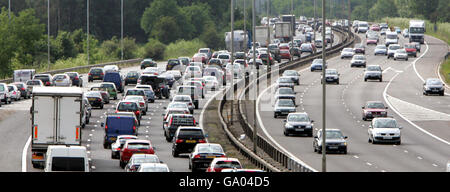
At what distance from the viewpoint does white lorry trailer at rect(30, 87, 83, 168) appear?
40.5 meters

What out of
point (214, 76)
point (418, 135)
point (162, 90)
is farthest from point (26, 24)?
point (418, 135)

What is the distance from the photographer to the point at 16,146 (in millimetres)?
49250

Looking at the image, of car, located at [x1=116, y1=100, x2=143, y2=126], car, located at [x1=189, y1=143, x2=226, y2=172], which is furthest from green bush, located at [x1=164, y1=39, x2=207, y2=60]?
car, located at [x1=189, y1=143, x2=226, y2=172]

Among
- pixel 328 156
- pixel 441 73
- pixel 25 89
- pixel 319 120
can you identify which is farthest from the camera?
pixel 441 73

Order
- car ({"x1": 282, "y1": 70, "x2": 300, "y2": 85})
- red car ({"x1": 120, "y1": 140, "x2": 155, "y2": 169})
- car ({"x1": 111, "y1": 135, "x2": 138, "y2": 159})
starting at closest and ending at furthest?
red car ({"x1": 120, "y1": 140, "x2": 155, "y2": 169}) → car ({"x1": 111, "y1": 135, "x2": 138, "y2": 159}) → car ({"x1": 282, "y1": 70, "x2": 300, "y2": 85})

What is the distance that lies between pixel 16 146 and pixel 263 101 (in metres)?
31.8

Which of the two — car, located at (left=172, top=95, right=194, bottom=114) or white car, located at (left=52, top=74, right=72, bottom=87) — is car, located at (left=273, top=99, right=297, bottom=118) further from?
white car, located at (left=52, top=74, right=72, bottom=87)

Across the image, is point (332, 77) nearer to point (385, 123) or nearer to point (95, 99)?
point (95, 99)

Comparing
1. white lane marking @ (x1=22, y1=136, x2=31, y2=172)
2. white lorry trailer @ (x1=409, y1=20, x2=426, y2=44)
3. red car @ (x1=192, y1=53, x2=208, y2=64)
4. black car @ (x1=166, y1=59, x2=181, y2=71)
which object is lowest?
white lane marking @ (x1=22, y1=136, x2=31, y2=172)

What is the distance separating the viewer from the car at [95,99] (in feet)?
227

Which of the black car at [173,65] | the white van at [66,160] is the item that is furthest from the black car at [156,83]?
the white van at [66,160]

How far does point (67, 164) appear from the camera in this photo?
3400 centimetres

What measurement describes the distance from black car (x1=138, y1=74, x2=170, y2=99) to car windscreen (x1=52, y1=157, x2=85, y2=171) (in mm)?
44009
